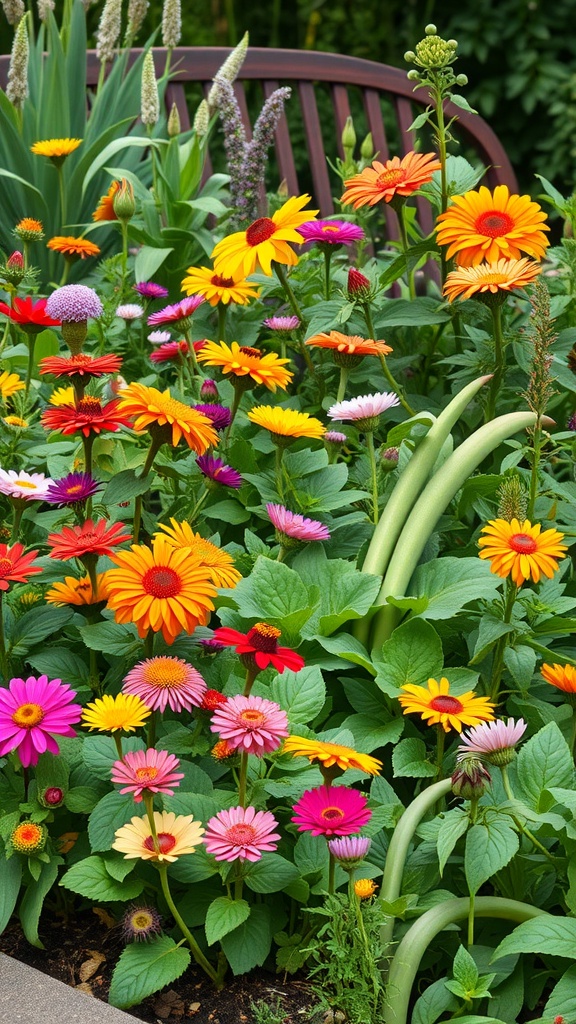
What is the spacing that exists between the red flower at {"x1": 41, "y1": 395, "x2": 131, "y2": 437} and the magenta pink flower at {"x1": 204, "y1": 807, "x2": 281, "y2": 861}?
42 cm

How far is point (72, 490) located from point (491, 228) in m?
0.70

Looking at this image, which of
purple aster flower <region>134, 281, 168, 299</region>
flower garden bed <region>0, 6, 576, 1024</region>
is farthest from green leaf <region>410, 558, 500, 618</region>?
purple aster flower <region>134, 281, 168, 299</region>

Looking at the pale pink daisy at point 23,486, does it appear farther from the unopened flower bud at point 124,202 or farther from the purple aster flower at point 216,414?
the unopened flower bud at point 124,202

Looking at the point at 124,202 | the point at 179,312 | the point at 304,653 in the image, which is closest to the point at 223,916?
the point at 304,653

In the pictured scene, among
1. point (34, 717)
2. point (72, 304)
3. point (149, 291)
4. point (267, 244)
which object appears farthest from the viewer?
point (149, 291)

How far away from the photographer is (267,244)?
1582 mm

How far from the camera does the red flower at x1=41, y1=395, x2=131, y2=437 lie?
4.02ft

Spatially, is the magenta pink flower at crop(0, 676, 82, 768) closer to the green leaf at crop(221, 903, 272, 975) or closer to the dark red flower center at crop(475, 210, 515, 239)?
the green leaf at crop(221, 903, 272, 975)

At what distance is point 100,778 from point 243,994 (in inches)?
10.0

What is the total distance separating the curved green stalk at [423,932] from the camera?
1062 millimetres

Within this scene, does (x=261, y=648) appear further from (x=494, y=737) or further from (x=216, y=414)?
(x=216, y=414)

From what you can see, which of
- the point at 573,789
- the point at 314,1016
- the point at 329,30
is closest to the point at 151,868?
the point at 314,1016

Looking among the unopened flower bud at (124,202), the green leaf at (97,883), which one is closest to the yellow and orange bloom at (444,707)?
the green leaf at (97,883)

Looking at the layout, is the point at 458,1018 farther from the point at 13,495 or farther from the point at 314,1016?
the point at 13,495
